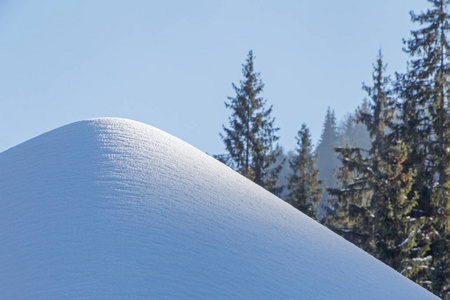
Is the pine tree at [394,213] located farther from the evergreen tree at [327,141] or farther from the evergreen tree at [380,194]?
the evergreen tree at [327,141]

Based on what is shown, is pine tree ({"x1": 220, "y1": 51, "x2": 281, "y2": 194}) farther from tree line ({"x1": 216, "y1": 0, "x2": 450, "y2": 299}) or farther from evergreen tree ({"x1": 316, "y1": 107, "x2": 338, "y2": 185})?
evergreen tree ({"x1": 316, "y1": 107, "x2": 338, "y2": 185})

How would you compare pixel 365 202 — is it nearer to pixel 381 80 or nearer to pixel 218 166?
pixel 381 80

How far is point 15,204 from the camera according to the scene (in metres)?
6.50

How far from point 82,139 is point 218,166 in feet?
7.94

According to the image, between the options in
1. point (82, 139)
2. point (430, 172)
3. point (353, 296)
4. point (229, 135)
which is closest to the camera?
point (353, 296)

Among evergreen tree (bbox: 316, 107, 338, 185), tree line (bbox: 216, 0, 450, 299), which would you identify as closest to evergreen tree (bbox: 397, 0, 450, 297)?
tree line (bbox: 216, 0, 450, 299)

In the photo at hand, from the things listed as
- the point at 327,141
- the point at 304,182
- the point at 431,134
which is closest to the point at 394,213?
the point at 431,134

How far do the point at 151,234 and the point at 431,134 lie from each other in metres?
15.4

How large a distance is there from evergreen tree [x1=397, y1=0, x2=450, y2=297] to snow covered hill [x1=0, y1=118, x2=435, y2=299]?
426 inches

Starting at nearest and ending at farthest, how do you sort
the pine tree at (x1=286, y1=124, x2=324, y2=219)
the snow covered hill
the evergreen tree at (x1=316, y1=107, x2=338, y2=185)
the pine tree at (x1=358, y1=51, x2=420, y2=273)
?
the snow covered hill
the pine tree at (x1=358, y1=51, x2=420, y2=273)
the pine tree at (x1=286, y1=124, x2=324, y2=219)
the evergreen tree at (x1=316, y1=107, x2=338, y2=185)

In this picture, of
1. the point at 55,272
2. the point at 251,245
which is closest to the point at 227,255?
the point at 251,245

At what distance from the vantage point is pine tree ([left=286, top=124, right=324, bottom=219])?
24.8 metres

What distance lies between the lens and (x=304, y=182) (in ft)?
89.7

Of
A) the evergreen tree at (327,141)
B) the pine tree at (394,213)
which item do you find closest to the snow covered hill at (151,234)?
the pine tree at (394,213)
